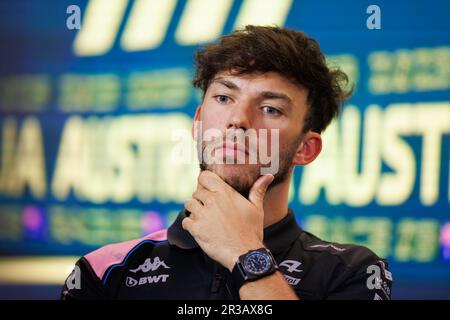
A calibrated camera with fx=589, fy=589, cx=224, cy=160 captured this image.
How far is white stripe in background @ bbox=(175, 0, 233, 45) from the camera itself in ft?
11.0

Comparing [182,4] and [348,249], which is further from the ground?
[182,4]

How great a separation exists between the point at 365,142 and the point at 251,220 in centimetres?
176

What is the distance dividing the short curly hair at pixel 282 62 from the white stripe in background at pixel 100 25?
1624 millimetres

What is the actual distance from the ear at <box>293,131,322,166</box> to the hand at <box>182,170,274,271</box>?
26cm

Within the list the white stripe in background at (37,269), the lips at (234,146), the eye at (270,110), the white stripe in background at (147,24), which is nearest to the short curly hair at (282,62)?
the eye at (270,110)

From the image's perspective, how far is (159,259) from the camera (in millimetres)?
1709

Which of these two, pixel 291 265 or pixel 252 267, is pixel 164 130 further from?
pixel 252 267

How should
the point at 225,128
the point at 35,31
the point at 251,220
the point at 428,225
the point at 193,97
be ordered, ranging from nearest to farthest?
the point at 251,220 → the point at 225,128 → the point at 428,225 → the point at 193,97 → the point at 35,31

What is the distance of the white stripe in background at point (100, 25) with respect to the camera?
3484mm

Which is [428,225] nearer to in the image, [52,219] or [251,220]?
[251,220]

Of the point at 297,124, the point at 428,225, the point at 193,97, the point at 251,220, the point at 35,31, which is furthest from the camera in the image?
the point at 35,31

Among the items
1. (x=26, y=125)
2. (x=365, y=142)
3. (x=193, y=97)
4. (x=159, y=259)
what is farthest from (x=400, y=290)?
(x=26, y=125)

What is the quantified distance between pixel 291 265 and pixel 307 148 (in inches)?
15.7

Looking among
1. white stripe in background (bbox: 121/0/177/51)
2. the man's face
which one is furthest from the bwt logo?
the man's face
